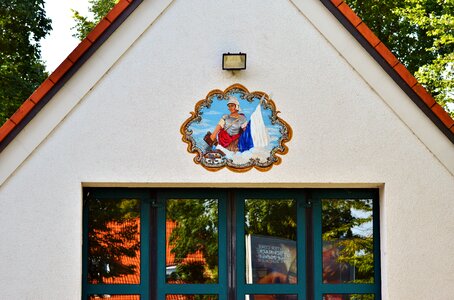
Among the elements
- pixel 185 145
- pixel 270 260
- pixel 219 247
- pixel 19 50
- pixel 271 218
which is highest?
pixel 19 50

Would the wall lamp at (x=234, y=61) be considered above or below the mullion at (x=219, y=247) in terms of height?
above

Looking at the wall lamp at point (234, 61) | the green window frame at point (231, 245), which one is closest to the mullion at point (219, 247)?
the green window frame at point (231, 245)

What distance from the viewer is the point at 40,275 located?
27.4 ft

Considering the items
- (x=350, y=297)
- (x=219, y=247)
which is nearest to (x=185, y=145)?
(x=219, y=247)

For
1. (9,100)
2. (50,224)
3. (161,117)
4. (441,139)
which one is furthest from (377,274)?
(9,100)

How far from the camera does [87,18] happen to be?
2455 cm

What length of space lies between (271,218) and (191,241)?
0.92m

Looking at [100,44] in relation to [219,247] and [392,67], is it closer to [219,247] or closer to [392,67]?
[219,247]

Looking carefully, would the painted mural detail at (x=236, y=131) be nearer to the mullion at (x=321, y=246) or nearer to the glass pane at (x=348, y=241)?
the mullion at (x=321, y=246)

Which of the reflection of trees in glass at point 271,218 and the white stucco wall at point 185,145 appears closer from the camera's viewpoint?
the white stucco wall at point 185,145

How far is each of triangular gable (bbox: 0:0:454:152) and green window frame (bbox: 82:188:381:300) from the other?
1.07 m

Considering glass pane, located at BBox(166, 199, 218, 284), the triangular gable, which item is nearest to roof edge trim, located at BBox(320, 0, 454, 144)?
the triangular gable

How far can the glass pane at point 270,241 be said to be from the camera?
8.89 m

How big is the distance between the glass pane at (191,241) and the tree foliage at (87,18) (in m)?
15.3
